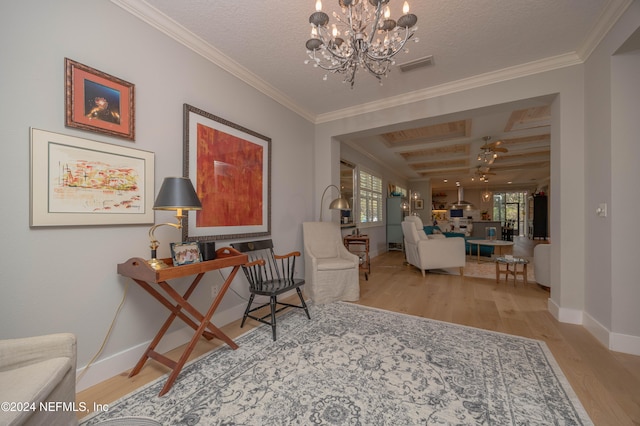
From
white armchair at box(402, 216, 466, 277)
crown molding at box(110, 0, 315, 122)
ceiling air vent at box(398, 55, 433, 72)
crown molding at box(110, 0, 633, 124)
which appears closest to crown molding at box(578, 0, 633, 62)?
crown molding at box(110, 0, 633, 124)

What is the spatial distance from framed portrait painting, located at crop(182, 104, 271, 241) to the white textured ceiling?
0.68 m

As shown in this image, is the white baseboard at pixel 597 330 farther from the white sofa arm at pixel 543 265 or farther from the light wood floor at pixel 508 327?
the white sofa arm at pixel 543 265

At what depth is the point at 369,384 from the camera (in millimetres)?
1675

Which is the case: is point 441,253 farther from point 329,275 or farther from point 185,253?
point 185,253

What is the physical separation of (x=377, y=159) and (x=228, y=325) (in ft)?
19.2

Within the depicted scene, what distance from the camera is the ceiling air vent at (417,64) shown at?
2646mm

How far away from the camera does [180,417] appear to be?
1.41 m

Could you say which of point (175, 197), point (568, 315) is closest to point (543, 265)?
point (568, 315)

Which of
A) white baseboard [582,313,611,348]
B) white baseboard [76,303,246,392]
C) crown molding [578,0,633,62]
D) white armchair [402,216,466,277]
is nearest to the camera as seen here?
white baseboard [76,303,246,392]

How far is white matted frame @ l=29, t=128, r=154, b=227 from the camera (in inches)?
59.1

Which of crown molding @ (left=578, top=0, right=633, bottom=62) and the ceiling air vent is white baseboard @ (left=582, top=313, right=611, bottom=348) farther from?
the ceiling air vent

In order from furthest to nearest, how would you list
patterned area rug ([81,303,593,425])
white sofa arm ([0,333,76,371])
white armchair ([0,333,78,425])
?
1. patterned area rug ([81,303,593,425])
2. white sofa arm ([0,333,76,371])
3. white armchair ([0,333,78,425])

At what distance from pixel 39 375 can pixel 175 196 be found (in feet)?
3.36

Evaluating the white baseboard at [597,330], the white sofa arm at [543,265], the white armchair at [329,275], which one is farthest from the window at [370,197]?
the white baseboard at [597,330]
